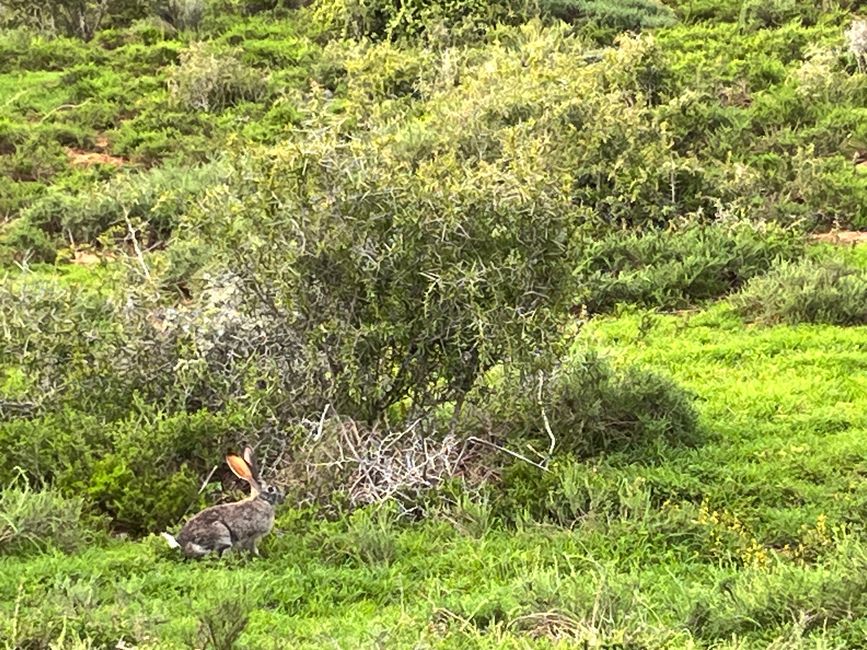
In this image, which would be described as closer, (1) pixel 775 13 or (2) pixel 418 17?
(2) pixel 418 17

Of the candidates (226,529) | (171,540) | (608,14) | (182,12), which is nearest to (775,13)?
(608,14)

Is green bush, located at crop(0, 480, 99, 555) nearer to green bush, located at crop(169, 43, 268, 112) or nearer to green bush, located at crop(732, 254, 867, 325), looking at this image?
green bush, located at crop(732, 254, 867, 325)

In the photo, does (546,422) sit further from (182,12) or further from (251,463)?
(182,12)

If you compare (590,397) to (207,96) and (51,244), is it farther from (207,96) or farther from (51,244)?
(207,96)

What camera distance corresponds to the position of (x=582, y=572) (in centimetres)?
538

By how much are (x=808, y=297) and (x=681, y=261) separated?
1.75 m

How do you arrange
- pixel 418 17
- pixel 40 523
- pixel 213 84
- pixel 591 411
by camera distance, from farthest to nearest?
pixel 418 17 → pixel 213 84 → pixel 591 411 → pixel 40 523

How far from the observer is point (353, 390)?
6.73 meters

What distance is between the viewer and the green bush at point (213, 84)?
58.3 ft

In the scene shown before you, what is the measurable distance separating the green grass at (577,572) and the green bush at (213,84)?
11777 mm

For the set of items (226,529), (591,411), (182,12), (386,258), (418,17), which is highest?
(386,258)

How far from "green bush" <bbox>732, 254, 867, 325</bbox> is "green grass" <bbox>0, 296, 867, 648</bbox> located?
246 centimetres

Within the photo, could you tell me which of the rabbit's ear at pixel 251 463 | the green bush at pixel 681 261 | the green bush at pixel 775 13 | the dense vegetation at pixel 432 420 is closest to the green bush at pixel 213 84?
the dense vegetation at pixel 432 420

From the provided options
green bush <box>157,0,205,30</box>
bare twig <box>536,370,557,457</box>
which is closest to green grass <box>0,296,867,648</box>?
bare twig <box>536,370,557,457</box>
